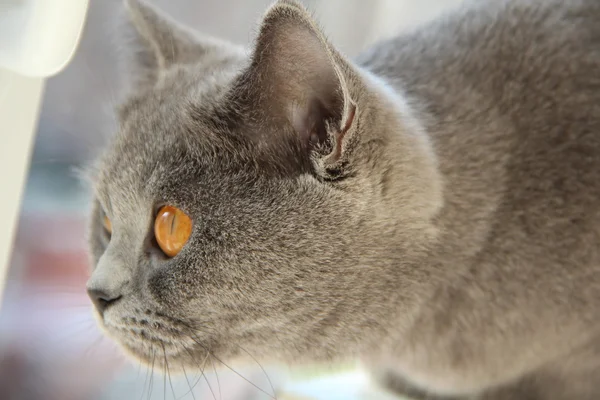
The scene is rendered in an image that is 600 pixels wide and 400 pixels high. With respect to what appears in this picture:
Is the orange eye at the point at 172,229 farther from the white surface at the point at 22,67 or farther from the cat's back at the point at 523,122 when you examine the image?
the cat's back at the point at 523,122

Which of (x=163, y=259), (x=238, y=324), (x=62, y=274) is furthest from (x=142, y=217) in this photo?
(x=62, y=274)

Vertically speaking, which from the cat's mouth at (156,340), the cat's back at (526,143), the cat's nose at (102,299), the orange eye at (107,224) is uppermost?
the cat's back at (526,143)

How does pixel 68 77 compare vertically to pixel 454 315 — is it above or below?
above

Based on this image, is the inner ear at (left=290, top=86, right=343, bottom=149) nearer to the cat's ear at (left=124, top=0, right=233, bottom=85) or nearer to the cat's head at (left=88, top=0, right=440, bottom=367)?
the cat's head at (left=88, top=0, right=440, bottom=367)

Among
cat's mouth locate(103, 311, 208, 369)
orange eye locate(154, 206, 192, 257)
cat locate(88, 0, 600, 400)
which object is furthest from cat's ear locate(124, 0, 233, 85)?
cat's mouth locate(103, 311, 208, 369)

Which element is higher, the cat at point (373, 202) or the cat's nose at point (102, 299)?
the cat at point (373, 202)

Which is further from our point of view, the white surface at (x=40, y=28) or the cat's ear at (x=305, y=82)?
the white surface at (x=40, y=28)

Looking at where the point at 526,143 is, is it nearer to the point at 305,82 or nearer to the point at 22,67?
the point at 305,82

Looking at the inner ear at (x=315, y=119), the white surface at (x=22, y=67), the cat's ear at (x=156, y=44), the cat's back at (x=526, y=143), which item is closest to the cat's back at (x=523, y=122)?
the cat's back at (x=526, y=143)

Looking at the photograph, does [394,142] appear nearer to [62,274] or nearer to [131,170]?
[131,170]
